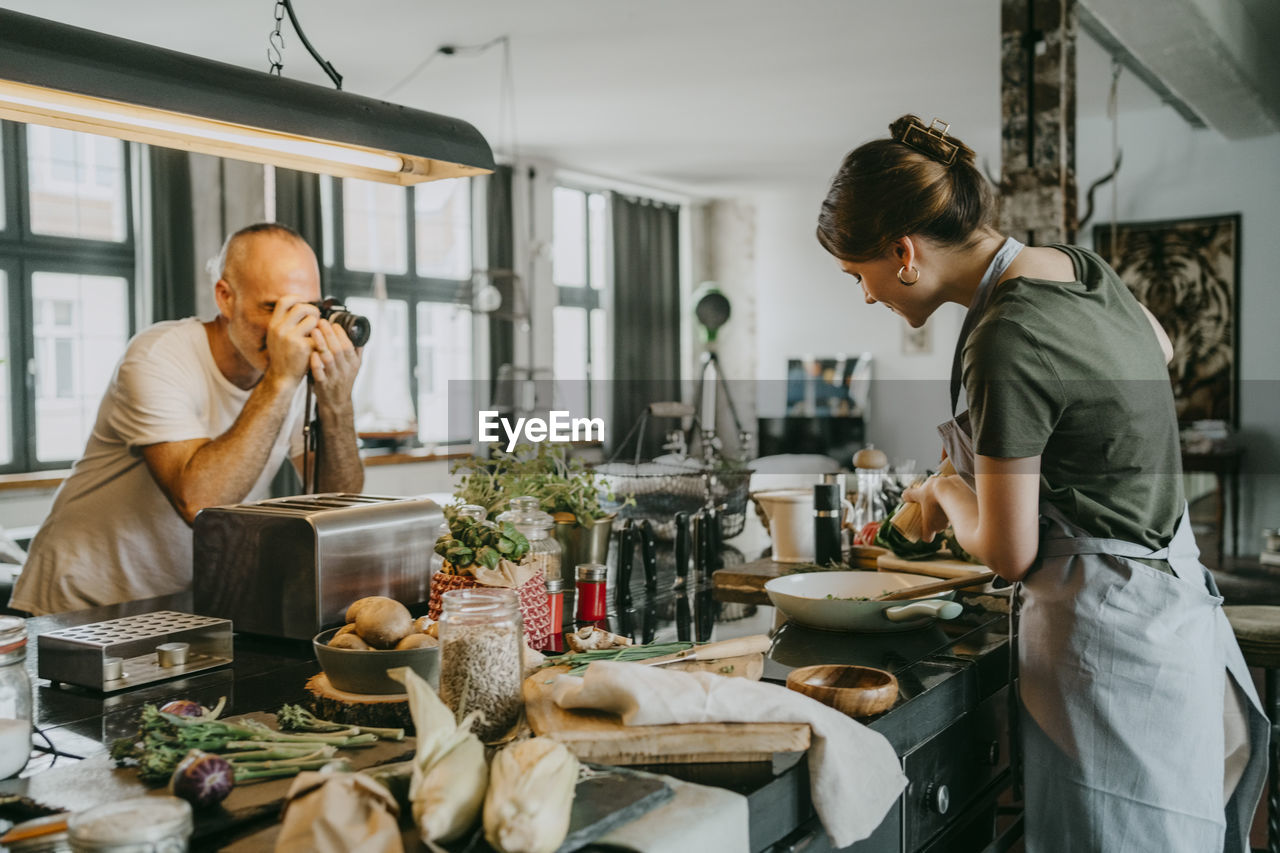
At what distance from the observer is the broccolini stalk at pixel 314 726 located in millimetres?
1138

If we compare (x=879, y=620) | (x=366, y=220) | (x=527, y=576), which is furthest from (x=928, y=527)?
(x=366, y=220)

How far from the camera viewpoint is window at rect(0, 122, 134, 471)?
5312 mm

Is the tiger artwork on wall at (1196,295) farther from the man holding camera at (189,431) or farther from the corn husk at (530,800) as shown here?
the corn husk at (530,800)

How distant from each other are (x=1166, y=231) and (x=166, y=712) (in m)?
7.41

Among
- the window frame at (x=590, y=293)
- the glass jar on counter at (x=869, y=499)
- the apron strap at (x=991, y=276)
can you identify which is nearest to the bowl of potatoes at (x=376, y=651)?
the apron strap at (x=991, y=276)

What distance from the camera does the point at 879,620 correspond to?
1691mm

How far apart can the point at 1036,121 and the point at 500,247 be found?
16.5ft

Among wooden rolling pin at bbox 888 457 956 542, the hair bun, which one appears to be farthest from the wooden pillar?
the hair bun

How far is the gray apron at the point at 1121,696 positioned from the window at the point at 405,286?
562 centimetres

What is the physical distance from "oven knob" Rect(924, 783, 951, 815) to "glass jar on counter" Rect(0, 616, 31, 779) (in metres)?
1.10

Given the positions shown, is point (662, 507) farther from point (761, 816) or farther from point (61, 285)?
point (61, 285)

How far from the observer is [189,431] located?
231 cm

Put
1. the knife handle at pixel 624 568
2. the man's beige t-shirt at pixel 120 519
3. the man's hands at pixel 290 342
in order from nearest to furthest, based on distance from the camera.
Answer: the knife handle at pixel 624 568
the man's hands at pixel 290 342
the man's beige t-shirt at pixel 120 519

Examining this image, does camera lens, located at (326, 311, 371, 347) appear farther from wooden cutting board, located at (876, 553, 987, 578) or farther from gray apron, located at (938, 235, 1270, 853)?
gray apron, located at (938, 235, 1270, 853)
